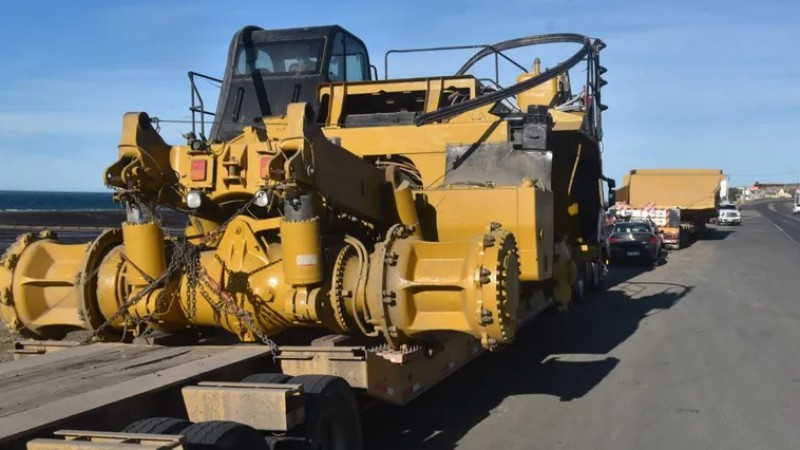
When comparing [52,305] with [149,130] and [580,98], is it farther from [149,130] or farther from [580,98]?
[580,98]

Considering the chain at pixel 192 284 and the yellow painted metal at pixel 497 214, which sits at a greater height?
the yellow painted metal at pixel 497 214

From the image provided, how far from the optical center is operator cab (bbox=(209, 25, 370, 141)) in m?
9.38

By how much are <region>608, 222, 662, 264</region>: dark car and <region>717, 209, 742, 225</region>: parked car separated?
28818 millimetres

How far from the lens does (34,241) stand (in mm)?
6816

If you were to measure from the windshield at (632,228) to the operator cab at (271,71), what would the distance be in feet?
60.1

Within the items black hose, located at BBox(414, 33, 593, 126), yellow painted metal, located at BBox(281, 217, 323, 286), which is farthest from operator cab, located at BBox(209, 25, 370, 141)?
yellow painted metal, located at BBox(281, 217, 323, 286)

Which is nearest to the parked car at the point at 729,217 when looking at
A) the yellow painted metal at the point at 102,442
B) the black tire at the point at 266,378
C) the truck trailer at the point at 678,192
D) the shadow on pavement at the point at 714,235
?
the shadow on pavement at the point at 714,235

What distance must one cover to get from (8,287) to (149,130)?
1.79 meters

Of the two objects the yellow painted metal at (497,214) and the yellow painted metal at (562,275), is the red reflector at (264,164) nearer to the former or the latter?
the yellow painted metal at (497,214)

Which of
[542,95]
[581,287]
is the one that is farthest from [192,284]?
[581,287]

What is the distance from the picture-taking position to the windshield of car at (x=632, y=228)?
2600cm

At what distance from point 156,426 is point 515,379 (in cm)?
538

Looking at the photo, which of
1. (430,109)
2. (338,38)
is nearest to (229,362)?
(430,109)

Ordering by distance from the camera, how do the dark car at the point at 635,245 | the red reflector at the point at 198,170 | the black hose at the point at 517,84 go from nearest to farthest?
the red reflector at the point at 198,170 → the black hose at the point at 517,84 → the dark car at the point at 635,245
